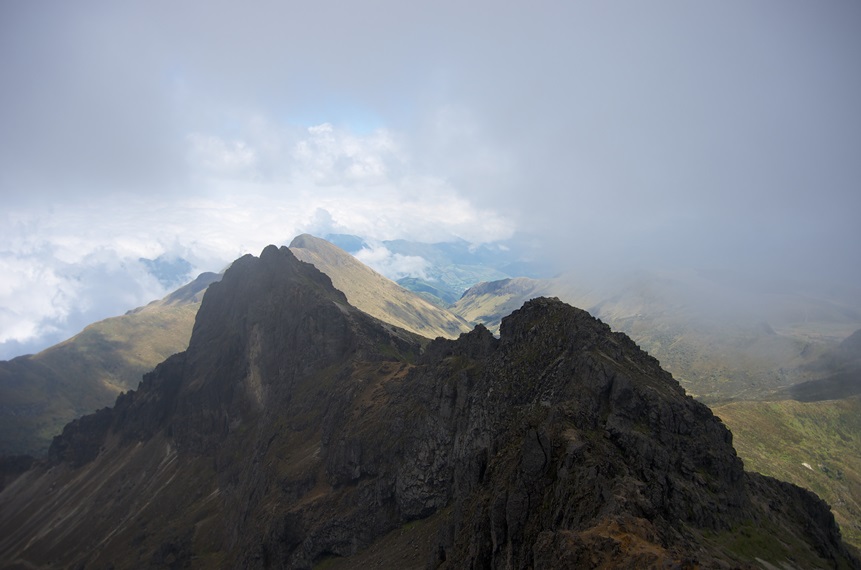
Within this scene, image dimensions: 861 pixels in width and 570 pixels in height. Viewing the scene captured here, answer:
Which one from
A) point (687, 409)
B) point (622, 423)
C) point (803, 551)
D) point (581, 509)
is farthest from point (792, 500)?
point (581, 509)

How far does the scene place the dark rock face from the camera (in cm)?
5284

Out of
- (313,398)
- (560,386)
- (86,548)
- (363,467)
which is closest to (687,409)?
(560,386)

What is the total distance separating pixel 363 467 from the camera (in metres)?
115

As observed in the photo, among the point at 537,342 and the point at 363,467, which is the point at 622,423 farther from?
the point at 363,467

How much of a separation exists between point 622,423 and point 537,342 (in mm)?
25155

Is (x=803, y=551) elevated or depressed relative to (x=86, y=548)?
elevated

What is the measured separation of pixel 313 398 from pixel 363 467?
46954 millimetres

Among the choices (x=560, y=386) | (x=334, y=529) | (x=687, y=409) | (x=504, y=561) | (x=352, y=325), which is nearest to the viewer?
(x=504, y=561)

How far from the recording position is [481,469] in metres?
72.6

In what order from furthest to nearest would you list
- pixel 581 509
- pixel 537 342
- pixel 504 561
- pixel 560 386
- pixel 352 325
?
1. pixel 352 325
2. pixel 537 342
3. pixel 560 386
4. pixel 504 561
5. pixel 581 509

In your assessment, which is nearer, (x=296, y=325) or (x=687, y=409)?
(x=687, y=409)

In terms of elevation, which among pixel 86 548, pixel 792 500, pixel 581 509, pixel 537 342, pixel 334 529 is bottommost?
pixel 86 548

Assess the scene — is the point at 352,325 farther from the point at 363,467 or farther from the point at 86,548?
the point at 86,548

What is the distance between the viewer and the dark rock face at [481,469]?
173ft
